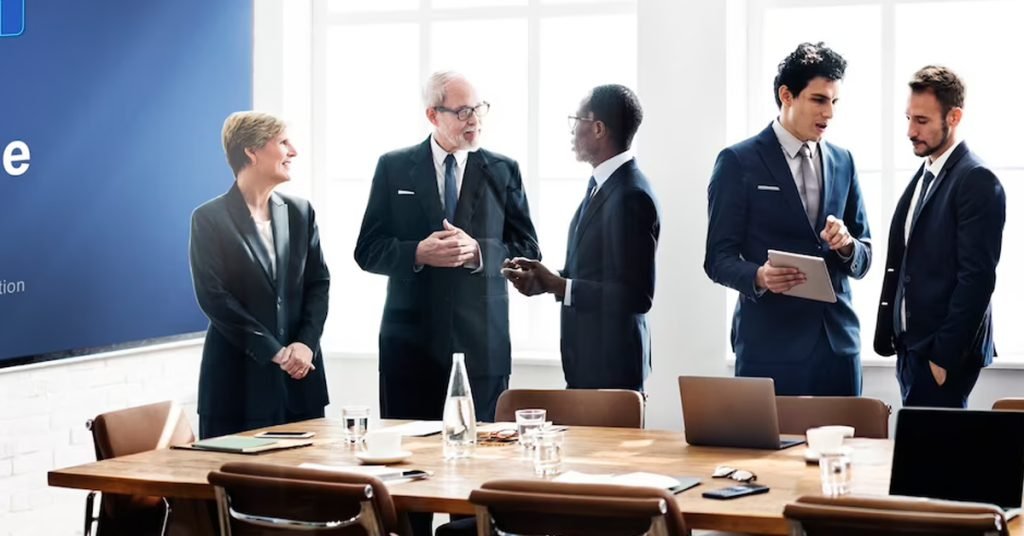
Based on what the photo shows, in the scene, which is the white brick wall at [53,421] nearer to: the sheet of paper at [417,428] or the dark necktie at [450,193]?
the dark necktie at [450,193]

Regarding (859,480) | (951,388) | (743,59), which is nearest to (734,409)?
(859,480)

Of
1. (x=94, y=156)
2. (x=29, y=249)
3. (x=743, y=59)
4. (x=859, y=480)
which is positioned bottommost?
(x=859, y=480)

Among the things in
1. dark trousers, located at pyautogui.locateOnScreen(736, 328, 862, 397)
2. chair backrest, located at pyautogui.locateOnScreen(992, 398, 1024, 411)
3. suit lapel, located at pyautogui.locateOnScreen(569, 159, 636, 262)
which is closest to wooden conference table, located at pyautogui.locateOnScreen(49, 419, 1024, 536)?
chair backrest, located at pyautogui.locateOnScreen(992, 398, 1024, 411)

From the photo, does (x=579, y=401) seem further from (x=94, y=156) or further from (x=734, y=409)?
(x=94, y=156)

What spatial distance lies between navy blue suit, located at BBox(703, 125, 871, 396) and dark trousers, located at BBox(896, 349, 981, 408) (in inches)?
10.2

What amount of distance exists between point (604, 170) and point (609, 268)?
44 cm

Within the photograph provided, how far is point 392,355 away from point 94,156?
160 centimetres

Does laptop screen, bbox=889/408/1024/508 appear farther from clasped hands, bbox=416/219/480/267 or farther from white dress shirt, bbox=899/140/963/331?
clasped hands, bbox=416/219/480/267

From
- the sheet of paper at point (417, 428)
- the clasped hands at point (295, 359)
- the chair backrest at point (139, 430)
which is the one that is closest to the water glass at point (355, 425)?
the sheet of paper at point (417, 428)

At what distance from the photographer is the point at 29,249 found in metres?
5.56

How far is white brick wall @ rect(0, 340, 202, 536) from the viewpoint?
5512mm

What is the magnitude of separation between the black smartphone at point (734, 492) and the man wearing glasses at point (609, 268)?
2.61m

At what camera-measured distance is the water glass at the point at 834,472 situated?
10.5ft

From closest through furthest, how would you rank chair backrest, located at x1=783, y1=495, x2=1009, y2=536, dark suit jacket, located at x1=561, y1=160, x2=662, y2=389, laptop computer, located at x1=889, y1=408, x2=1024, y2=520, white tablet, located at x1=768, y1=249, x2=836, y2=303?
chair backrest, located at x1=783, y1=495, x2=1009, y2=536 → laptop computer, located at x1=889, y1=408, x2=1024, y2=520 → white tablet, located at x1=768, y1=249, x2=836, y2=303 → dark suit jacket, located at x1=561, y1=160, x2=662, y2=389
